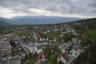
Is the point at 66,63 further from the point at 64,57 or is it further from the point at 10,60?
the point at 10,60

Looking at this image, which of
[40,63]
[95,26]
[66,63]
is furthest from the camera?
[95,26]

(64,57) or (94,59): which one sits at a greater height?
(94,59)

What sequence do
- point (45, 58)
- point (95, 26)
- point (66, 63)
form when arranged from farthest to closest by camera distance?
point (95, 26), point (45, 58), point (66, 63)

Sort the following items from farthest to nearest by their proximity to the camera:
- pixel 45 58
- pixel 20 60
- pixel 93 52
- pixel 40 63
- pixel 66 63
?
pixel 20 60, pixel 45 58, pixel 40 63, pixel 66 63, pixel 93 52

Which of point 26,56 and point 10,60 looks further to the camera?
point 26,56

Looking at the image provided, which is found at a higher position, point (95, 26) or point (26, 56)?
point (95, 26)

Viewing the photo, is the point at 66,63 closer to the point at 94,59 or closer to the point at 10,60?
the point at 94,59

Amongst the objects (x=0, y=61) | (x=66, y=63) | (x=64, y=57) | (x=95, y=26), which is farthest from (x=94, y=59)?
(x=95, y=26)

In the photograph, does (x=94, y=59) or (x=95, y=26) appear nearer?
(x=94, y=59)

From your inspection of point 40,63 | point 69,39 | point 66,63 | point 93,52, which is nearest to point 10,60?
point 40,63
